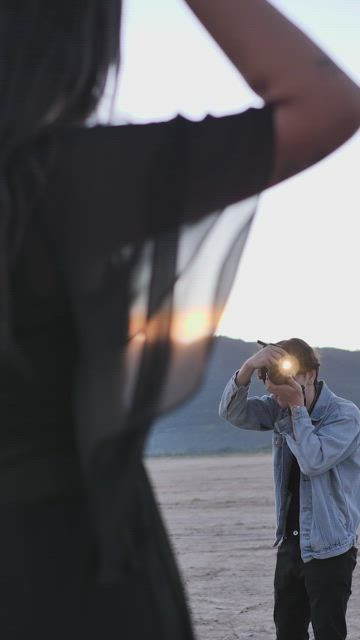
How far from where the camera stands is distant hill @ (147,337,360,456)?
56.6 m

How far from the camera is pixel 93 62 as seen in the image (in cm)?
96

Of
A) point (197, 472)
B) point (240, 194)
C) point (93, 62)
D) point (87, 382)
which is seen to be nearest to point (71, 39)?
point (93, 62)

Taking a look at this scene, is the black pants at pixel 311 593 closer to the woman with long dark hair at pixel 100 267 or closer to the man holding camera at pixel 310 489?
the man holding camera at pixel 310 489

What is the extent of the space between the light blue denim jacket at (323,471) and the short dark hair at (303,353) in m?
0.14

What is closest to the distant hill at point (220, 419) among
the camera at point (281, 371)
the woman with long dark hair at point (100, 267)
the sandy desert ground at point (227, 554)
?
the sandy desert ground at point (227, 554)

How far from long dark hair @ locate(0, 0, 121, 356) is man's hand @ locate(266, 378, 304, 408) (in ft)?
10.9

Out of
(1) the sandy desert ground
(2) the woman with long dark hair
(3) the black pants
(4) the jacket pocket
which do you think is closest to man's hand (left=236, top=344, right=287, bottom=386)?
(4) the jacket pocket

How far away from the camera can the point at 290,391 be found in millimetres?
4219

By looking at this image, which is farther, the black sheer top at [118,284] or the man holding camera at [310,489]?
the man holding camera at [310,489]

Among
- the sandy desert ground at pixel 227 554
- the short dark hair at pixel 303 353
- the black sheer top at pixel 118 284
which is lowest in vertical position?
the sandy desert ground at pixel 227 554

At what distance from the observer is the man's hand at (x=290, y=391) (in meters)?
4.22

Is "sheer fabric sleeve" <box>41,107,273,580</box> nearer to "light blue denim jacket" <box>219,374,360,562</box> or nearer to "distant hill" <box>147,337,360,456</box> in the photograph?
"light blue denim jacket" <box>219,374,360,562</box>

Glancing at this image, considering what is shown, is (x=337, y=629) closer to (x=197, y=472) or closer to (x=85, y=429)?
(x=85, y=429)

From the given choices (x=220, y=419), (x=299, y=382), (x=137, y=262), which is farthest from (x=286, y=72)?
(x=220, y=419)
